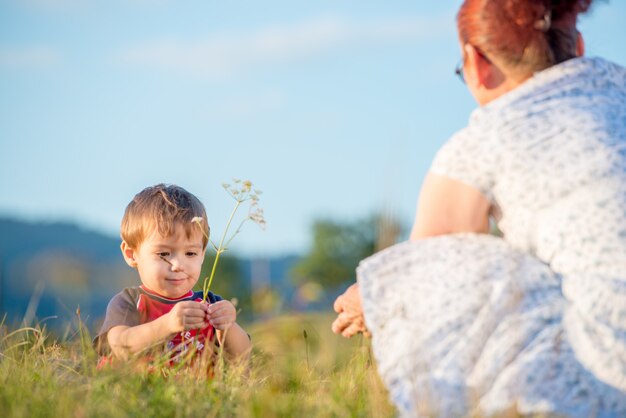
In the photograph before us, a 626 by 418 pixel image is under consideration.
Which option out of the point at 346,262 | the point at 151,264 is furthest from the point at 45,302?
the point at 151,264

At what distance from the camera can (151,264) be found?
455cm

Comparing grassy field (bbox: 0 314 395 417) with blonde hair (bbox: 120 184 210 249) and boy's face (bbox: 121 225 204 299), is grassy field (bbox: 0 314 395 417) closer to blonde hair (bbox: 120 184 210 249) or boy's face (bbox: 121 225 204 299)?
boy's face (bbox: 121 225 204 299)

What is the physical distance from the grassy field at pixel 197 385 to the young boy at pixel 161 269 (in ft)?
0.63

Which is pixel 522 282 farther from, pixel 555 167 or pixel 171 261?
pixel 171 261

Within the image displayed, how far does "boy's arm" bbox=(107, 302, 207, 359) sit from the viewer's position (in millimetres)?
3988

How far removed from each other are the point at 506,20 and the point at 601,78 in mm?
425

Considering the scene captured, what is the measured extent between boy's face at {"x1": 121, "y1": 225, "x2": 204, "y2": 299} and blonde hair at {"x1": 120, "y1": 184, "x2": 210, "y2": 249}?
3 centimetres

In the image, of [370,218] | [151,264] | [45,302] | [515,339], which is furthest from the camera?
[45,302]

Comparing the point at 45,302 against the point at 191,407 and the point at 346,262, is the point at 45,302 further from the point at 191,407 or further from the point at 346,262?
the point at 191,407

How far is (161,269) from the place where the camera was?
4543 mm

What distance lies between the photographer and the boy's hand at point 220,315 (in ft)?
13.5

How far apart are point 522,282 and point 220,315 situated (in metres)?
1.65

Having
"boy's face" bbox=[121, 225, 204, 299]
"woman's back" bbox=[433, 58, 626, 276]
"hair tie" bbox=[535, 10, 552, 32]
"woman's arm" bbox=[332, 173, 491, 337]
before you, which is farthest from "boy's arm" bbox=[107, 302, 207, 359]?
"hair tie" bbox=[535, 10, 552, 32]

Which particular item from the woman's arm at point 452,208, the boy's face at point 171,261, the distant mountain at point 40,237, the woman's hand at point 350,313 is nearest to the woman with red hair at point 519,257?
the woman's arm at point 452,208
